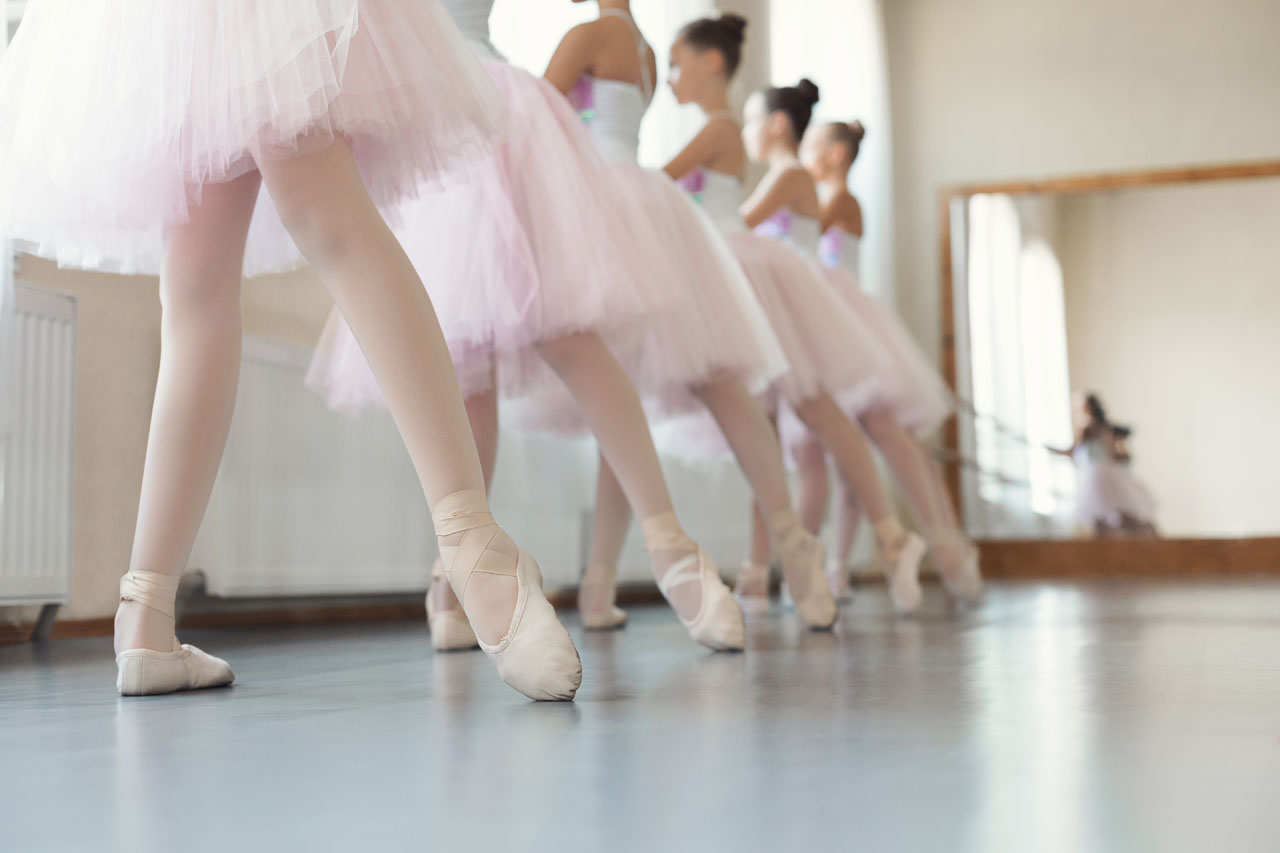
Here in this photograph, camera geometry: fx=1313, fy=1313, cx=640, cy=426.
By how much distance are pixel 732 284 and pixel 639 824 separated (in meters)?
1.73

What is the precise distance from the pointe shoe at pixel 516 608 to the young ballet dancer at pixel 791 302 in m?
1.62

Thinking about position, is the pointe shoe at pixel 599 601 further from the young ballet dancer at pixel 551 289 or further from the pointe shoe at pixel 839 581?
the pointe shoe at pixel 839 581

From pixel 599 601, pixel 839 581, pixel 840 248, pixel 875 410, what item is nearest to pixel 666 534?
pixel 599 601

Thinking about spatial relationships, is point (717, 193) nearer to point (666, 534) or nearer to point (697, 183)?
point (697, 183)

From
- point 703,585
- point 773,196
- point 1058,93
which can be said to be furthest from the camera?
point 1058,93

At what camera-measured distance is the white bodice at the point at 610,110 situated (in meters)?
2.15

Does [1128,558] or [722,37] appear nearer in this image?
[722,37]

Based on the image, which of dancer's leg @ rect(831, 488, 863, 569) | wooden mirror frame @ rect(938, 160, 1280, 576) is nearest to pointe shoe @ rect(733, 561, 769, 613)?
dancer's leg @ rect(831, 488, 863, 569)

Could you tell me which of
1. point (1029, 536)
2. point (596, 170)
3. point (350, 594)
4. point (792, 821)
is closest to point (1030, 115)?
point (1029, 536)

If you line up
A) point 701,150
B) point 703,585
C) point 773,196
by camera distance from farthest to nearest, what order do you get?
point 773,196, point 701,150, point 703,585

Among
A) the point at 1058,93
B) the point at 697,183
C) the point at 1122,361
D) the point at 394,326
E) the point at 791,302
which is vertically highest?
the point at 1058,93

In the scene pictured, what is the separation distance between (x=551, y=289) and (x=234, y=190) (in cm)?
50

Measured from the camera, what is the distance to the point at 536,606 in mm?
1044

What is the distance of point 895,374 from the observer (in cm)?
343
